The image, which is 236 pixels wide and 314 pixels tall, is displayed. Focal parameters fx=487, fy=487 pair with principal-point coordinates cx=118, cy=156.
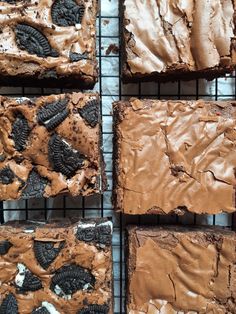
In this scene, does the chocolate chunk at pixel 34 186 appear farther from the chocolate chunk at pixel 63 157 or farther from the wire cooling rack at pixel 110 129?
the wire cooling rack at pixel 110 129

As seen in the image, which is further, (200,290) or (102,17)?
(102,17)

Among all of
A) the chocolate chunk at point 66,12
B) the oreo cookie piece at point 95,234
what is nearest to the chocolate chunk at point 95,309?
the oreo cookie piece at point 95,234

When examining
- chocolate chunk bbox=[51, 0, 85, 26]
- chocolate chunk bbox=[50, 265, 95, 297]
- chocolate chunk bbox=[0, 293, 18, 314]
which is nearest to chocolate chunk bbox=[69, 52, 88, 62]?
chocolate chunk bbox=[51, 0, 85, 26]

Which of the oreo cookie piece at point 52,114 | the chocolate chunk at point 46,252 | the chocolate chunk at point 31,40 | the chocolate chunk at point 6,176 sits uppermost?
the chocolate chunk at point 31,40

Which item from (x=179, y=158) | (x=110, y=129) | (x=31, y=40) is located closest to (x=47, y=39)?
(x=31, y=40)

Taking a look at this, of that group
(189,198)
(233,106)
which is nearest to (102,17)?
(233,106)

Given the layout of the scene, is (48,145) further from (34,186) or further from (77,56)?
(77,56)

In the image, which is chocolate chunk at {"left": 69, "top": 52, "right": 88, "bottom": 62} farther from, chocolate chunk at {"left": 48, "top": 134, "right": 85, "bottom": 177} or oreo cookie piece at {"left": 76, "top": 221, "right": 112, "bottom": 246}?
oreo cookie piece at {"left": 76, "top": 221, "right": 112, "bottom": 246}

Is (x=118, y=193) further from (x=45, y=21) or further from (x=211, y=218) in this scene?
(x=45, y=21)
